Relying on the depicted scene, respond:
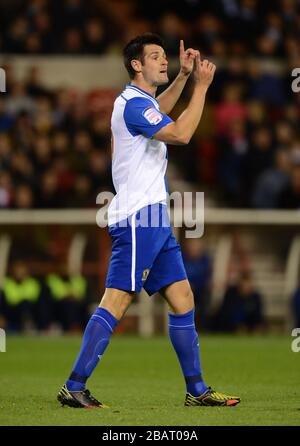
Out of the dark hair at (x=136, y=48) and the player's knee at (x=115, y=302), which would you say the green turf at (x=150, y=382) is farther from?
the dark hair at (x=136, y=48)

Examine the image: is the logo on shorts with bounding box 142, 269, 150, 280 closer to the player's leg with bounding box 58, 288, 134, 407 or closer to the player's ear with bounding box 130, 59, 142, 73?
the player's leg with bounding box 58, 288, 134, 407

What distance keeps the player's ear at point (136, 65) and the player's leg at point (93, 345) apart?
54.8 inches

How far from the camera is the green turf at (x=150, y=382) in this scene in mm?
6644

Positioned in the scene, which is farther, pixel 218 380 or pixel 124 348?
pixel 124 348

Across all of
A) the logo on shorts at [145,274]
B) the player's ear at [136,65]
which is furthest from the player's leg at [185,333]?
the player's ear at [136,65]

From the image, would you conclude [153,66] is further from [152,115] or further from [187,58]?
[152,115]

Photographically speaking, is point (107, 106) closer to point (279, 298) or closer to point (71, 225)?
point (71, 225)

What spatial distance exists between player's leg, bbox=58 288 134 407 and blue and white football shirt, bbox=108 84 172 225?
49 cm

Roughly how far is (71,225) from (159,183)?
9682mm

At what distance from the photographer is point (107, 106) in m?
19.5

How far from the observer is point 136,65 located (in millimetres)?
7473

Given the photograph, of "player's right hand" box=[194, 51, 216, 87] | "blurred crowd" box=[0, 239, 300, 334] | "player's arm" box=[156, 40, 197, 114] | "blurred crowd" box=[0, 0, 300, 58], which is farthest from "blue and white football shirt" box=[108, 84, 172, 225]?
"blurred crowd" box=[0, 0, 300, 58]
